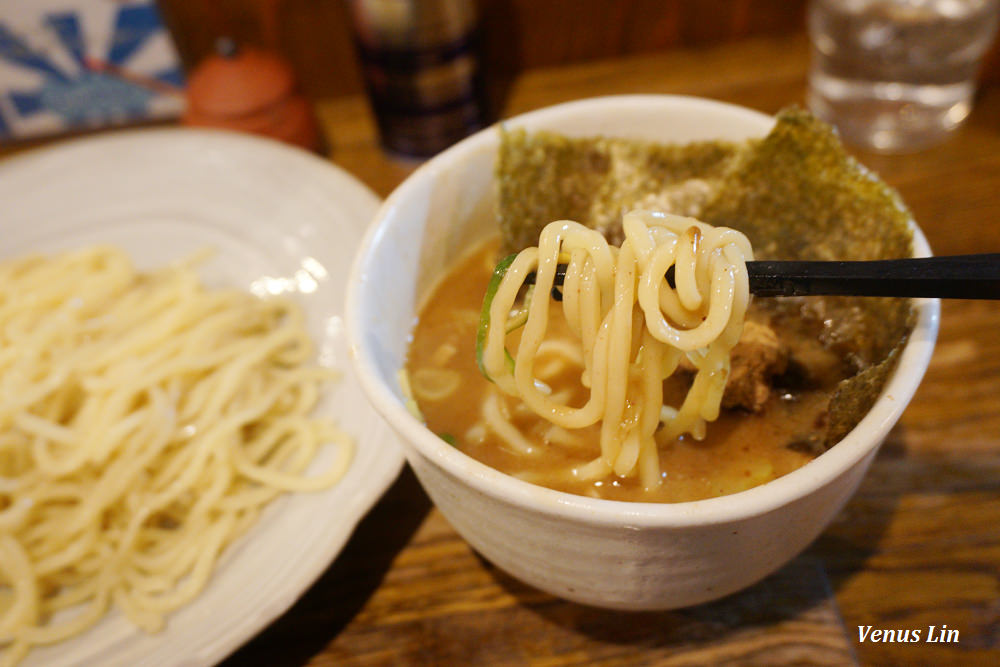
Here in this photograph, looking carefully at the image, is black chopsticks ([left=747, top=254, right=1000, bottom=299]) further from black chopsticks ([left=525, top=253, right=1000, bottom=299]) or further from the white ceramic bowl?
the white ceramic bowl

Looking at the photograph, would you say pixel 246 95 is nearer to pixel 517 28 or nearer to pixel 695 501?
pixel 517 28

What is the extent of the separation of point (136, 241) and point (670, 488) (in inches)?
60.6

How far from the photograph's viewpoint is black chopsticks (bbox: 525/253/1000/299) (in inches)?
30.0

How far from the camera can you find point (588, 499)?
774 millimetres

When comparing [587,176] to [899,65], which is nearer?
[587,176]

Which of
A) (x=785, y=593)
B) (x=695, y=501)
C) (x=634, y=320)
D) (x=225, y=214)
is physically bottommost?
(x=785, y=593)

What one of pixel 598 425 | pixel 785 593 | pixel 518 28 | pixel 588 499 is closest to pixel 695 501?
pixel 588 499

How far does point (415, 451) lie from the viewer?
34.3 inches

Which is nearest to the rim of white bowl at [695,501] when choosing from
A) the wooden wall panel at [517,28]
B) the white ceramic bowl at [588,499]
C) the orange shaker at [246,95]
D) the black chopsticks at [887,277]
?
the white ceramic bowl at [588,499]

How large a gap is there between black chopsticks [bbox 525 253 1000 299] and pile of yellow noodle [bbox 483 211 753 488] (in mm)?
41

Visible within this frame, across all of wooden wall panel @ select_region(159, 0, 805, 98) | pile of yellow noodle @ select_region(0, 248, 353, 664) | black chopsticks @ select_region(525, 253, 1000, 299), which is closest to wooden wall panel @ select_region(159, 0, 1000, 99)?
wooden wall panel @ select_region(159, 0, 805, 98)

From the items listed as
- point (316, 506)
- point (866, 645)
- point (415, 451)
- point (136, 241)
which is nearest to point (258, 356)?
point (316, 506)

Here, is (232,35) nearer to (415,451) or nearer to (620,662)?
(415,451)

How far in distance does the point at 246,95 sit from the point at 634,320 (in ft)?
4.86
